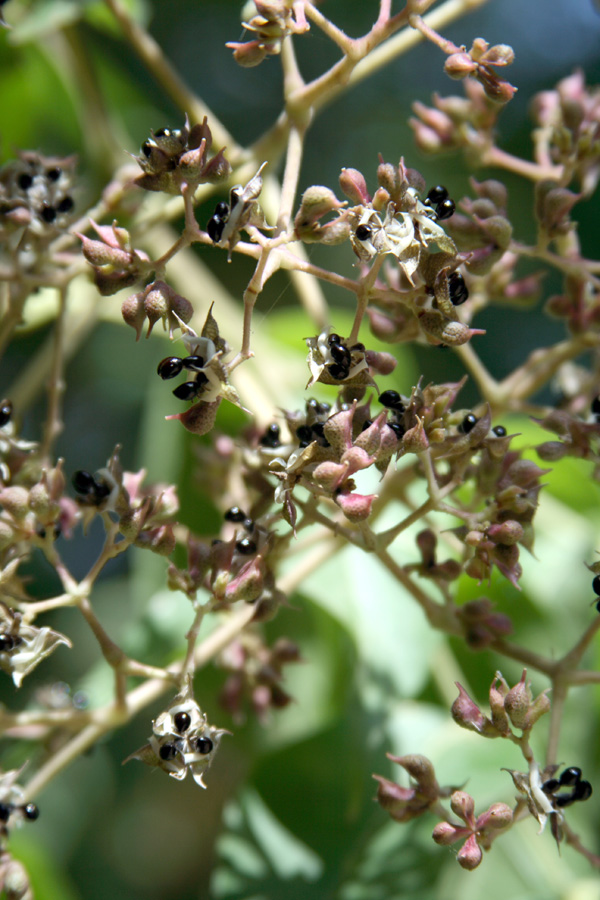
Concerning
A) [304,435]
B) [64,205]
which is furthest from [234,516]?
[64,205]

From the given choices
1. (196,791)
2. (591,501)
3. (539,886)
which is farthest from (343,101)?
(539,886)

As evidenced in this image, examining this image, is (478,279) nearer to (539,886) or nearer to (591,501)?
(591,501)

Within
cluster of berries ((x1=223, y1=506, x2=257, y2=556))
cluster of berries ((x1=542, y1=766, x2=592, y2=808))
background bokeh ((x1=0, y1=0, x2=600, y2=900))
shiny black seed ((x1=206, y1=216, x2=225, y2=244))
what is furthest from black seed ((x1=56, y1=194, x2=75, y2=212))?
cluster of berries ((x1=542, y1=766, x2=592, y2=808))

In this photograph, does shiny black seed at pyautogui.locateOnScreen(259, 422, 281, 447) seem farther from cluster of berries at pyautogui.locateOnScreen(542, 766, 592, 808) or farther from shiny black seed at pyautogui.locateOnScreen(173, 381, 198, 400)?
cluster of berries at pyautogui.locateOnScreen(542, 766, 592, 808)

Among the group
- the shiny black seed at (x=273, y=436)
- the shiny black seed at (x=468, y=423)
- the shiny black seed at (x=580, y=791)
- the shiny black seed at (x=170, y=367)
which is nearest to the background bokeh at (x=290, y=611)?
the shiny black seed at (x=580, y=791)

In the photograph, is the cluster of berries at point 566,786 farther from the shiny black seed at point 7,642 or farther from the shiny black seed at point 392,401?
the shiny black seed at point 7,642
